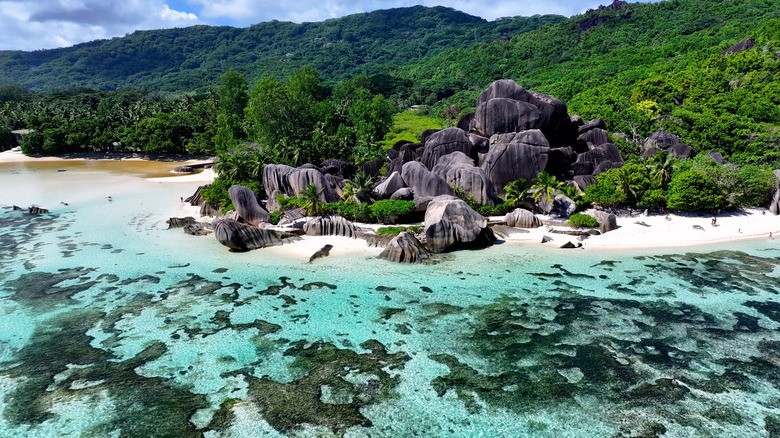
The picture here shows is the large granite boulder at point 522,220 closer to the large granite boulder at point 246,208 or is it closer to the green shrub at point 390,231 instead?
the green shrub at point 390,231

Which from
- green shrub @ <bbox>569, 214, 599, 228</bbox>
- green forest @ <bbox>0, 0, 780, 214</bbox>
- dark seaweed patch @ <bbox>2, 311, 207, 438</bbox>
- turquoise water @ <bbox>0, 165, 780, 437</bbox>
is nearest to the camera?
dark seaweed patch @ <bbox>2, 311, 207, 438</bbox>

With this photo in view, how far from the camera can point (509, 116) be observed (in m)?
45.2

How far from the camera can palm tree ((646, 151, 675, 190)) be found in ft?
122

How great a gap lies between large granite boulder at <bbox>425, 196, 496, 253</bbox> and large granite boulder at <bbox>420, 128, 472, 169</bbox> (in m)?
13.2

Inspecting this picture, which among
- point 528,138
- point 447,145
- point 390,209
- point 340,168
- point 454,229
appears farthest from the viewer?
point 340,168

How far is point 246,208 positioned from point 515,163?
26.3 m

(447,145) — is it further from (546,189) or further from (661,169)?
(661,169)

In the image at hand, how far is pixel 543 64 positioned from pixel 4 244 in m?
127

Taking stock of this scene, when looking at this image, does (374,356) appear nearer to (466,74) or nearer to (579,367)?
(579,367)

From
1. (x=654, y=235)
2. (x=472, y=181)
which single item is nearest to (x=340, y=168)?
(x=472, y=181)

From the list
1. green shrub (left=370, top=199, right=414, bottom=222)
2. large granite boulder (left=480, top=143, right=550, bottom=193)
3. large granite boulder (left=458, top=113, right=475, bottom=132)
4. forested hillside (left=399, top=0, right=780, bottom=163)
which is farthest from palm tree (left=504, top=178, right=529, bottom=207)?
forested hillside (left=399, top=0, right=780, bottom=163)

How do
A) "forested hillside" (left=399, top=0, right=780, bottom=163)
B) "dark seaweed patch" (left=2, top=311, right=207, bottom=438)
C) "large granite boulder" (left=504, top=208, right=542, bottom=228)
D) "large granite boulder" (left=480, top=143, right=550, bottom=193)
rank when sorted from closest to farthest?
"dark seaweed patch" (left=2, top=311, right=207, bottom=438), "large granite boulder" (left=504, top=208, right=542, bottom=228), "large granite boulder" (left=480, top=143, right=550, bottom=193), "forested hillside" (left=399, top=0, right=780, bottom=163)

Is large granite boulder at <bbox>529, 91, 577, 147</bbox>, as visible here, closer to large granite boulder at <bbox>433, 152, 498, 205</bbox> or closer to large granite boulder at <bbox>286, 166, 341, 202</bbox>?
large granite boulder at <bbox>433, 152, 498, 205</bbox>

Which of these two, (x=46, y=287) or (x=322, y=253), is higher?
(x=322, y=253)
